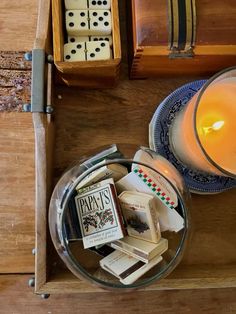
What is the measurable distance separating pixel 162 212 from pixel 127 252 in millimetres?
85

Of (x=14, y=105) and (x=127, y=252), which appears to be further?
(x=14, y=105)

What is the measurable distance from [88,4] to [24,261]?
→ 0.48 meters

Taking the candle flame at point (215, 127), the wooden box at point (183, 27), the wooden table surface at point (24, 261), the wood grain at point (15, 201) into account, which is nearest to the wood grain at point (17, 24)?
the wooden table surface at point (24, 261)

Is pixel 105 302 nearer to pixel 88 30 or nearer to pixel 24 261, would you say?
pixel 24 261

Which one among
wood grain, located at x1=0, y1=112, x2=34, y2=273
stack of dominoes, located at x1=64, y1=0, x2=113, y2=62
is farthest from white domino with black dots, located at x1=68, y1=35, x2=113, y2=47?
wood grain, located at x1=0, y1=112, x2=34, y2=273

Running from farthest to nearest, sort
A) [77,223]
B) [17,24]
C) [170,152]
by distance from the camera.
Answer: [17,24]
[170,152]
[77,223]

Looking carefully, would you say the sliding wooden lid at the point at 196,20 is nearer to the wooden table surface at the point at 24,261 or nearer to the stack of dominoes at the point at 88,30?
the stack of dominoes at the point at 88,30

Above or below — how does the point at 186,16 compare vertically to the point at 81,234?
above

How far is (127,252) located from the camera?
0.78 metres

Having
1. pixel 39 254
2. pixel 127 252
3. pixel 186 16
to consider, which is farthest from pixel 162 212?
pixel 186 16

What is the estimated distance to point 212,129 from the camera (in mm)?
874

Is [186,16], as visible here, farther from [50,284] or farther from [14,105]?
[50,284]

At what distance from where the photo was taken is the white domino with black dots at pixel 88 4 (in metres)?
0.87

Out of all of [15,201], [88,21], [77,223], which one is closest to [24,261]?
[15,201]
